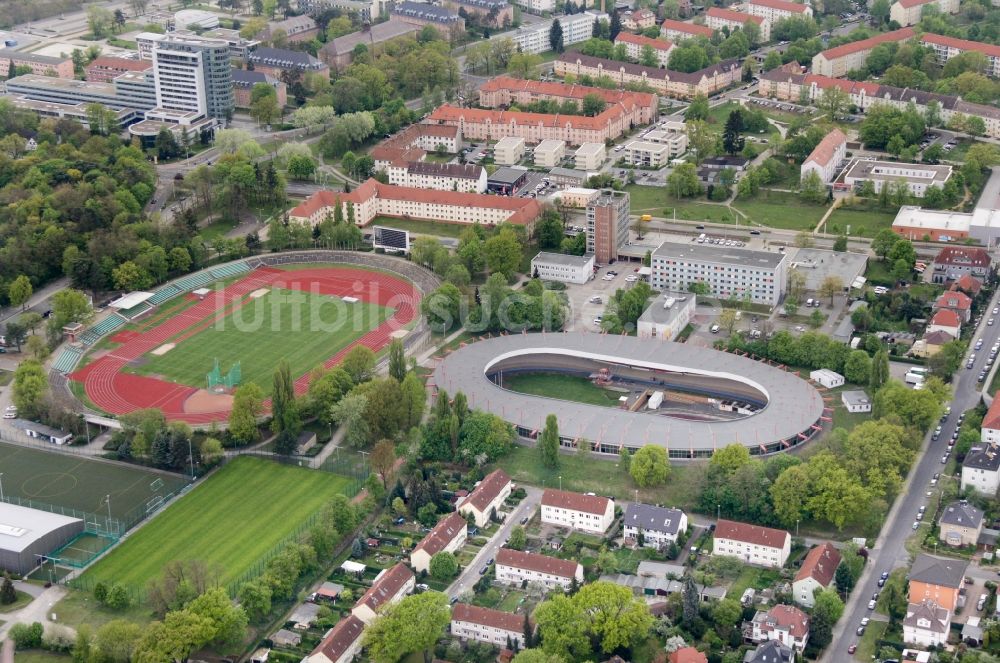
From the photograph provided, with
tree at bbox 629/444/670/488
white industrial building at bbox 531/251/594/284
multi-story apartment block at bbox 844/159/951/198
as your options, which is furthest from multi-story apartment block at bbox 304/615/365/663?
multi-story apartment block at bbox 844/159/951/198

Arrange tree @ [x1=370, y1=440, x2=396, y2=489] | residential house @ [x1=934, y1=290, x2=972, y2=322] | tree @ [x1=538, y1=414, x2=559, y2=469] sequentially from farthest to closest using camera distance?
residential house @ [x1=934, y1=290, x2=972, y2=322] < tree @ [x1=538, y1=414, x2=559, y2=469] < tree @ [x1=370, y1=440, x2=396, y2=489]

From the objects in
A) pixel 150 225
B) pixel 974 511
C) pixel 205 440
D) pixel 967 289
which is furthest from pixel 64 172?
pixel 974 511

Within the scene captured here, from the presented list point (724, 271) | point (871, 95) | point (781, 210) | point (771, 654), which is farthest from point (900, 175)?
point (771, 654)

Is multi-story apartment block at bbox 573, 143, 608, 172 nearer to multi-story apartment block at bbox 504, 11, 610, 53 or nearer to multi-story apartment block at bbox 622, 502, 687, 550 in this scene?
multi-story apartment block at bbox 504, 11, 610, 53

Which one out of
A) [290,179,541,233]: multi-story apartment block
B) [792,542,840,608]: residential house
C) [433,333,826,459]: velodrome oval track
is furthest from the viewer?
[290,179,541,233]: multi-story apartment block

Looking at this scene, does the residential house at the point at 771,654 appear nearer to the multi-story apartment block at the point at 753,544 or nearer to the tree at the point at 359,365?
the multi-story apartment block at the point at 753,544

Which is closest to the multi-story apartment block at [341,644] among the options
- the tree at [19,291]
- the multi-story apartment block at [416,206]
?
the tree at [19,291]

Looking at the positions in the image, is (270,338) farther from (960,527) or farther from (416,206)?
(960,527)
